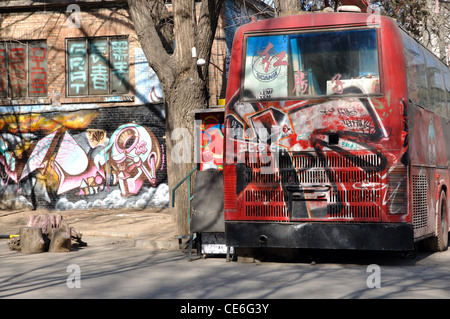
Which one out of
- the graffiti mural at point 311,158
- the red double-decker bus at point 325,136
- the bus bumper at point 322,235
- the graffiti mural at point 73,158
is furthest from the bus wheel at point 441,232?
the graffiti mural at point 73,158

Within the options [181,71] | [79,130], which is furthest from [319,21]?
[79,130]

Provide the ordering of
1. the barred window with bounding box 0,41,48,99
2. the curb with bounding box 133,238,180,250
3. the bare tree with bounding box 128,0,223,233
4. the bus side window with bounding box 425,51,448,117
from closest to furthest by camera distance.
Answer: the bus side window with bounding box 425,51,448,117 < the curb with bounding box 133,238,180,250 < the bare tree with bounding box 128,0,223,233 < the barred window with bounding box 0,41,48,99

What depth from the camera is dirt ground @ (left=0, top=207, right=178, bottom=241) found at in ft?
51.8

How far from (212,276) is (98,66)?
537 inches

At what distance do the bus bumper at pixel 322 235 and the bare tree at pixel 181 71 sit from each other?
3.66 metres

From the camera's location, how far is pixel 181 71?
13953mm

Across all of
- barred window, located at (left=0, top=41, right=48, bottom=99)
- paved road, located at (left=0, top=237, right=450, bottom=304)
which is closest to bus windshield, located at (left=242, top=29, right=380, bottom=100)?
paved road, located at (left=0, top=237, right=450, bottom=304)

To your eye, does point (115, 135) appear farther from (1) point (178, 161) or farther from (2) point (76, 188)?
(1) point (178, 161)

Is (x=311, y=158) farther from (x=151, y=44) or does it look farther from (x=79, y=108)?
(x=79, y=108)

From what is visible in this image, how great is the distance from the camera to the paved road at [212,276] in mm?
7875

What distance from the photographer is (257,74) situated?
10.4 meters

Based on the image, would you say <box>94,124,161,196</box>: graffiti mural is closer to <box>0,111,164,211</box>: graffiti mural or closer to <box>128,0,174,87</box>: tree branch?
<box>0,111,164,211</box>: graffiti mural

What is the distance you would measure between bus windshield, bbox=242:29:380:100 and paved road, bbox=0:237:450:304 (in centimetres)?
253
